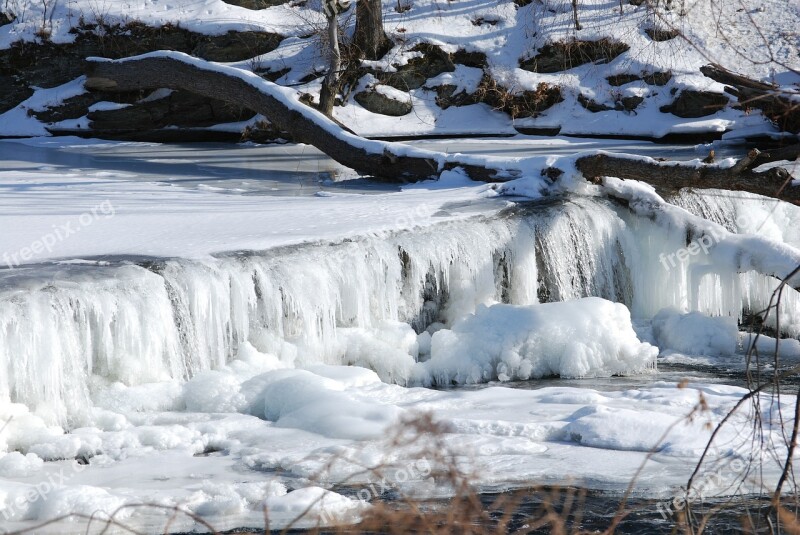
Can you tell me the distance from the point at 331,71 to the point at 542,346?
717 centimetres

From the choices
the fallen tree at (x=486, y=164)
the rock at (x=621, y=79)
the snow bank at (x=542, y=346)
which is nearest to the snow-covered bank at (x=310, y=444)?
the snow bank at (x=542, y=346)

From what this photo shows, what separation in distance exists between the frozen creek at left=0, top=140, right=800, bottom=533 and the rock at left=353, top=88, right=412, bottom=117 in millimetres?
6054

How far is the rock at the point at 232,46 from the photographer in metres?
16.4

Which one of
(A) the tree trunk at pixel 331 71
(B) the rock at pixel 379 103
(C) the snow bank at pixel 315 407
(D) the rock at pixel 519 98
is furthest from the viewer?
(D) the rock at pixel 519 98

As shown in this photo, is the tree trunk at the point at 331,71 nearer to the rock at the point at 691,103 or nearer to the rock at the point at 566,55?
the rock at the point at 566,55

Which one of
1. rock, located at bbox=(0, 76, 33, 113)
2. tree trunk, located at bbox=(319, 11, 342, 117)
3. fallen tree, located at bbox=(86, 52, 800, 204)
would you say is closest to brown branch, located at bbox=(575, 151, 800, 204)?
fallen tree, located at bbox=(86, 52, 800, 204)

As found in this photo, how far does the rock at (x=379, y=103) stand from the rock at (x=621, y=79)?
3565mm

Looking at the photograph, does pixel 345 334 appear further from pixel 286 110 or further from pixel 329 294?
pixel 286 110

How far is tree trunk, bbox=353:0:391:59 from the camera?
16172mm

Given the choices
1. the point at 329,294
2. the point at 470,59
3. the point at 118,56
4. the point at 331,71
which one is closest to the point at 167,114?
the point at 118,56

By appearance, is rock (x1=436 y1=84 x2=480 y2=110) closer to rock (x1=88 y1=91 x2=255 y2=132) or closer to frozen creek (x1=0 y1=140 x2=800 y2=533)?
rock (x1=88 y1=91 x2=255 y2=132)

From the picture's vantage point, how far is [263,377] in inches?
241

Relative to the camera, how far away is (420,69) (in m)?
16.5

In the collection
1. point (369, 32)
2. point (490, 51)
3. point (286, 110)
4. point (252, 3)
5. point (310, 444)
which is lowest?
point (310, 444)
